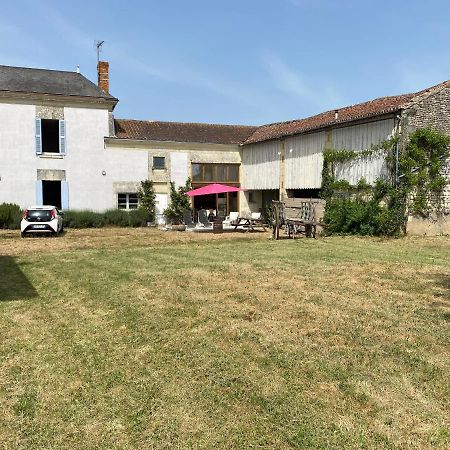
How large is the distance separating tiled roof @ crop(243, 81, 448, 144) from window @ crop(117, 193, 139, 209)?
698 centimetres

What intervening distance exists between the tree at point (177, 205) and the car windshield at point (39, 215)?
286 inches

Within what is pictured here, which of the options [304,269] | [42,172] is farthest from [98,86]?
[304,269]

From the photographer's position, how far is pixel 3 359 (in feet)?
12.8

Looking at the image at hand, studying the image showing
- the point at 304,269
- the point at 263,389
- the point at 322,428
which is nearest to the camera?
the point at 322,428

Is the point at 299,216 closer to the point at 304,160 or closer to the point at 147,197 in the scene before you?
the point at 304,160

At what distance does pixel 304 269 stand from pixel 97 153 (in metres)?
15.5

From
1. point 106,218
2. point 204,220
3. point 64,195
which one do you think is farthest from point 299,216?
point 64,195

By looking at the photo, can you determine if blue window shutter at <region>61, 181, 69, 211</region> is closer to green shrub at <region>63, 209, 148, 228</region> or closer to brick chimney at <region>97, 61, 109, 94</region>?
green shrub at <region>63, 209, 148, 228</region>

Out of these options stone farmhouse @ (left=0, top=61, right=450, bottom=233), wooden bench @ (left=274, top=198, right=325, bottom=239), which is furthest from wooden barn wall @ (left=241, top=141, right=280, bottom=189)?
wooden bench @ (left=274, top=198, right=325, bottom=239)

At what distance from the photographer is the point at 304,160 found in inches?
734

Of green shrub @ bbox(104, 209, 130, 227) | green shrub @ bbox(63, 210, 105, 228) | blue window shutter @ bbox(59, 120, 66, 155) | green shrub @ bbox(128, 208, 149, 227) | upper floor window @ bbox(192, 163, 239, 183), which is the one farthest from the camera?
upper floor window @ bbox(192, 163, 239, 183)

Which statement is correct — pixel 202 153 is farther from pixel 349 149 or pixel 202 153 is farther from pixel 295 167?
pixel 349 149

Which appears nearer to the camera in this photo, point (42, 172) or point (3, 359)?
point (3, 359)

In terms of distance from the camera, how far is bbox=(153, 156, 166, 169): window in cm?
2195
